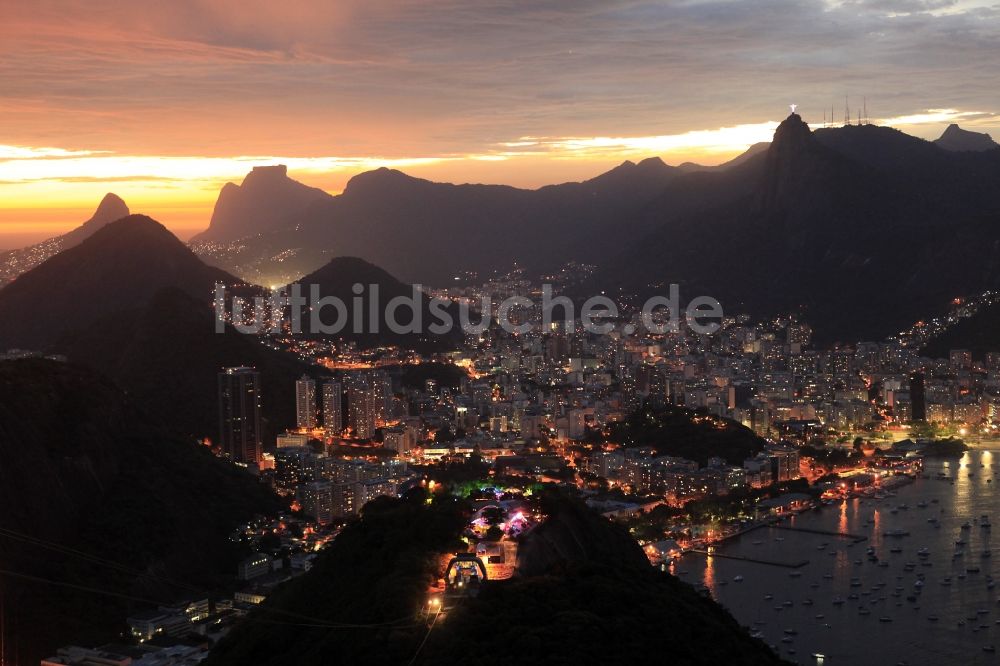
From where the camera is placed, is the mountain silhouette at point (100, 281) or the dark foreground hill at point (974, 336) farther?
the dark foreground hill at point (974, 336)

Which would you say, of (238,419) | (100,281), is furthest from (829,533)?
(100,281)

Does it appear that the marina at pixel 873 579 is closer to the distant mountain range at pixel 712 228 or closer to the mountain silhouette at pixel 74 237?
the distant mountain range at pixel 712 228

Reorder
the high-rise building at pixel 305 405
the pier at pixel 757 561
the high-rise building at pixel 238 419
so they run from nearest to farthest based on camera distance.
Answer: the pier at pixel 757 561, the high-rise building at pixel 238 419, the high-rise building at pixel 305 405

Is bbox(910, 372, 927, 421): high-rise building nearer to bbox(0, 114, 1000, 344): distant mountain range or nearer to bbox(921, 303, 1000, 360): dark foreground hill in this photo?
bbox(921, 303, 1000, 360): dark foreground hill

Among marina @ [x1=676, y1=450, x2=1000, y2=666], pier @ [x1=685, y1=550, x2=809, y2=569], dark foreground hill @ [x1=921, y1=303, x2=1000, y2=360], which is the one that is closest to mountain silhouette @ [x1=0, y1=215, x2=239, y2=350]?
pier @ [x1=685, y1=550, x2=809, y2=569]

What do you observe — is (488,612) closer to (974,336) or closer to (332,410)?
(332,410)

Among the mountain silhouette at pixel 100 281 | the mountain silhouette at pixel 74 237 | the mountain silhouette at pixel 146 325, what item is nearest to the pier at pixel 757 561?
the mountain silhouette at pixel 146 325
